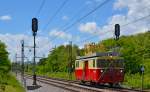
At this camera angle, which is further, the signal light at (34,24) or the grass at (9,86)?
the grass at (9,86)

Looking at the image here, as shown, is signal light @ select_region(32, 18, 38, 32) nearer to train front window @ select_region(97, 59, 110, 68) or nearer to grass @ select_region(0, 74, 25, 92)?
grass @ select_region(0, 74, 25, 92)

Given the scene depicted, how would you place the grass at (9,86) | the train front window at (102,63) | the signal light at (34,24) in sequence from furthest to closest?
1. the train front window at (102,63)
2. the grass at (9,86)
3. the signal light at (34,24)

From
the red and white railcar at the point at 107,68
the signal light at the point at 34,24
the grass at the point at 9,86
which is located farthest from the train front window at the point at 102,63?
the grass at the point at 9,86

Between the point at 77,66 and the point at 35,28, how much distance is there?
13.9m

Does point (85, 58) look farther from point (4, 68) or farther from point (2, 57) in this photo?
point (2, 57)

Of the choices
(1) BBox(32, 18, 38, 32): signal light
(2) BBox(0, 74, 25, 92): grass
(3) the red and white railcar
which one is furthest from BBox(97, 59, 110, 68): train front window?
(2) BBox(0, 74, 25, 92): grass

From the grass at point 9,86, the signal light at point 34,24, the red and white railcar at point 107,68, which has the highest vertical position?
the signal light at point 34,24

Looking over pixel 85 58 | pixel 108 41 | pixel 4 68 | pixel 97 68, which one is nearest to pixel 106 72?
pixel 97 68

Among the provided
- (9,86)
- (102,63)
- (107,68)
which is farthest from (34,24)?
(9,86)

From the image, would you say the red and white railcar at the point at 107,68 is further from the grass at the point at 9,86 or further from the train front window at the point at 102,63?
the grass at the point at 9,86

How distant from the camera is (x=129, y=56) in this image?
78188 millimetres

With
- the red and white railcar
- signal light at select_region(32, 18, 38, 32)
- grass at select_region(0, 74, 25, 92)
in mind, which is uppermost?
signal light at select_region(32, 18, 38, 32)

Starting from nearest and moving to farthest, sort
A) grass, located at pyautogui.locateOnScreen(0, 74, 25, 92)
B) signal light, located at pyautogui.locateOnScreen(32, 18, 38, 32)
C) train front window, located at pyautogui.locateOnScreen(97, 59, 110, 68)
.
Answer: signal light, located at pyautogui.locateOnScreen(32, 18, 38, 32), grass, located at pyautogui.locateOnScreen(0, 74, 25, 92), train front window, located at pyautogui.locateOnScreen(97, 59, 110, 68)

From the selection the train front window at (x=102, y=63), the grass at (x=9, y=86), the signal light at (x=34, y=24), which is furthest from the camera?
the train front window at (x=102, y=63)
